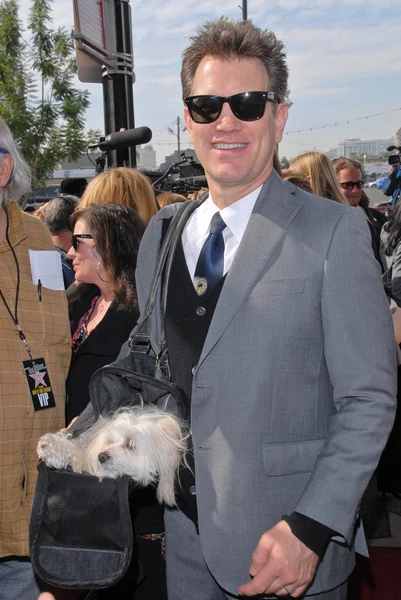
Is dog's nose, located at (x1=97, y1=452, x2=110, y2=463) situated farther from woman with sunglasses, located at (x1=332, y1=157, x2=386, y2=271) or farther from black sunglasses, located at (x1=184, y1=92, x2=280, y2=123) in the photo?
woman with sunglasses, located at (x1=332, y1=157, x2=386, y2=271)

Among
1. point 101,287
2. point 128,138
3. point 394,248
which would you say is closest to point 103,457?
point 101,287

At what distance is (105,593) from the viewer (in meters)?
2.56

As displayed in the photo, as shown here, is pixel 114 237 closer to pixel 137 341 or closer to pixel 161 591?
pixel 137 341

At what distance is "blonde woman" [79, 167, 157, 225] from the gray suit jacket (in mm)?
2182

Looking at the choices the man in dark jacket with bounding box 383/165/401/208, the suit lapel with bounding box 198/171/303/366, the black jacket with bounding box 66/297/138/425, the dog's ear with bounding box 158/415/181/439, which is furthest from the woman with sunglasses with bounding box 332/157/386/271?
the dog's ear with bounding box 158/415/181/439

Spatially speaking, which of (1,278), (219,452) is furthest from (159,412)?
(1,278)

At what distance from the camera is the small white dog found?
1.58 m

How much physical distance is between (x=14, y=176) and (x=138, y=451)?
141 centimetres

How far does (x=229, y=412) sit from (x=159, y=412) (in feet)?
0.69

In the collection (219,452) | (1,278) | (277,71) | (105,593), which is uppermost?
(277,71)

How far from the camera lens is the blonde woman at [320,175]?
194 inches

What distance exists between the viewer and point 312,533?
1.47 metres

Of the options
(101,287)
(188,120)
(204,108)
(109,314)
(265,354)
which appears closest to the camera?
(265,354)

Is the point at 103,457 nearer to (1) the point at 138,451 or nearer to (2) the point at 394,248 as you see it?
(1) the point at 138,451
